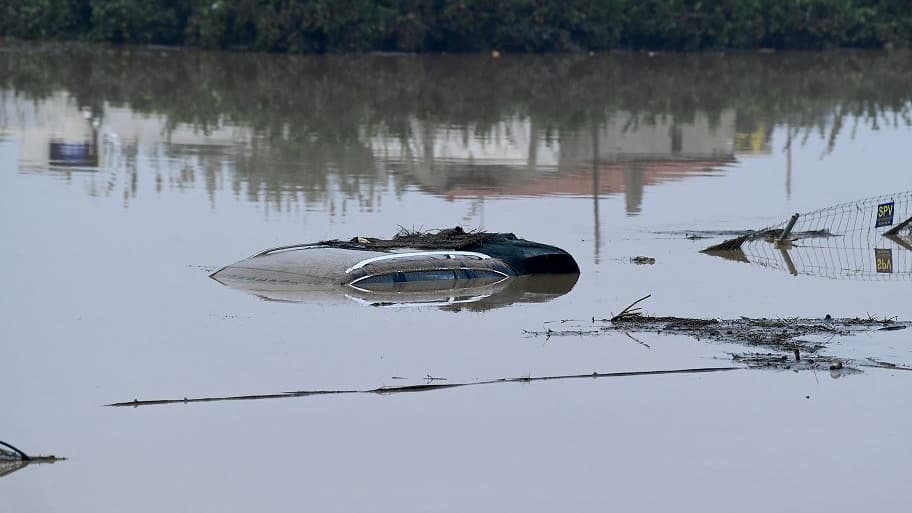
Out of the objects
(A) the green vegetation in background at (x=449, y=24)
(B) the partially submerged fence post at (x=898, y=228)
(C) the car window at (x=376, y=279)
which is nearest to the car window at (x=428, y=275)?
(C) the car window at (x=376, y=279)

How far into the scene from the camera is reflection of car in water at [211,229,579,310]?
1722cm

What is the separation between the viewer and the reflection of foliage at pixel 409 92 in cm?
3338

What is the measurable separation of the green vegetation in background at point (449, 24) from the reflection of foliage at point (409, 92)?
1.14 m

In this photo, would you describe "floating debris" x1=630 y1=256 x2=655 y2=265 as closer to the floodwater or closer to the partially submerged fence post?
the floodwater

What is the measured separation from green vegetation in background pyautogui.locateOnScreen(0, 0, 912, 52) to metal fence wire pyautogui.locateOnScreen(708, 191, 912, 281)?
1165 inches

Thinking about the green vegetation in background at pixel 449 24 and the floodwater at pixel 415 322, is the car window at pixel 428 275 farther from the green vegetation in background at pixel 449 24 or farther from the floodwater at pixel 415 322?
the green vegetation in background at pixel 449 24

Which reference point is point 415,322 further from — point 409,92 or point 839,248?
point 409,92

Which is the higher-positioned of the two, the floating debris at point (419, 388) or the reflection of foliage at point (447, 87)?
the reflection of foliage at point (447, 87)

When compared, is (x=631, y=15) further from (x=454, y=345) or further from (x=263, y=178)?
(x=454, y=345)

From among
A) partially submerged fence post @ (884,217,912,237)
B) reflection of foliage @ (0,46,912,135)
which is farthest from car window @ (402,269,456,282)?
reflection of foliage @ (0,46,912,135)

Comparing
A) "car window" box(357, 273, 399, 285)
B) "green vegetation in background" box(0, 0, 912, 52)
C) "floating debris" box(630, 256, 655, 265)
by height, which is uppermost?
"green vegetation in background" box(0, 0, 912, 52)

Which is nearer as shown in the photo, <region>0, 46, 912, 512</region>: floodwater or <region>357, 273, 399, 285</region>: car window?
<region>0, 46, 912, 512</region>: floodwater

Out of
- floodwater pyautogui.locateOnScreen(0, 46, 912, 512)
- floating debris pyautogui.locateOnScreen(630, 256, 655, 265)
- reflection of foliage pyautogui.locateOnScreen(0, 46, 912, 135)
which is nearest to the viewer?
floodwater pyautogui.locateOnScreen(0, 46, 912, 512)

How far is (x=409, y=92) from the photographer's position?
137 ft
